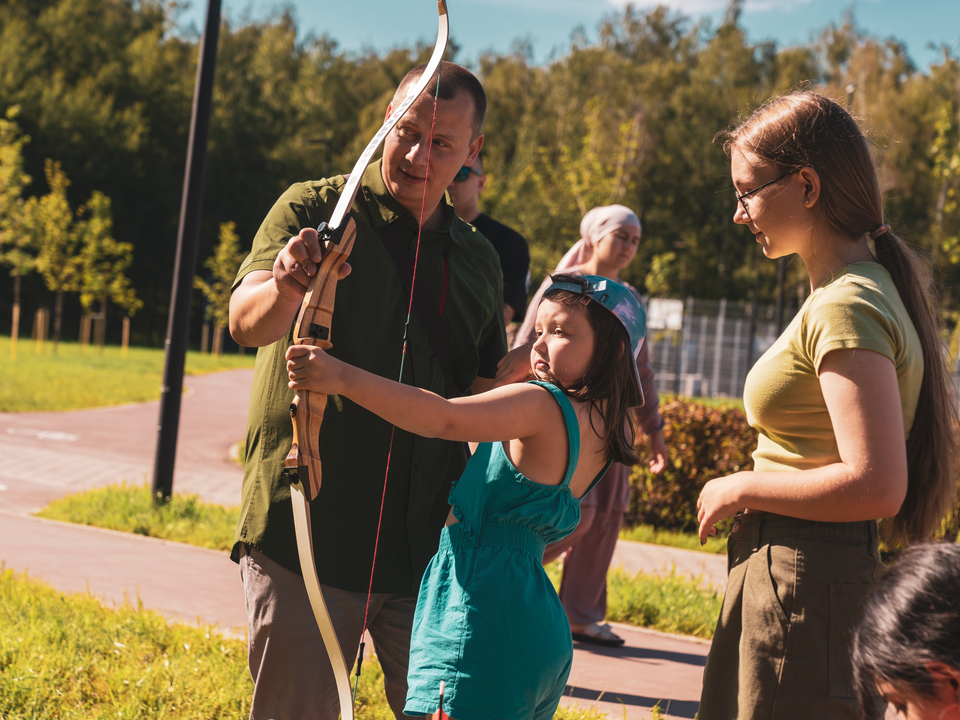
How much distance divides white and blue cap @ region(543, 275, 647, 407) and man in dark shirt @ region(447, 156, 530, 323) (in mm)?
2400

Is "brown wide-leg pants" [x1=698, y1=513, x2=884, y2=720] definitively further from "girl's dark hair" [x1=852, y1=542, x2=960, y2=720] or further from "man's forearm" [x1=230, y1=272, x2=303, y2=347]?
"man's forearm" [x1=230, y1=272, x2=303, y2=347]

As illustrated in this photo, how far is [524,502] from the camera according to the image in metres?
2.22

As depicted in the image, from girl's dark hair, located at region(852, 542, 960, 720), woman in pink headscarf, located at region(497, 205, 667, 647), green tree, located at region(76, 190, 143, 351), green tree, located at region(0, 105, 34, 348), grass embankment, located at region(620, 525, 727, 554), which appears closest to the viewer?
girl's dark hair, located at region(852, 542, 960, 720)

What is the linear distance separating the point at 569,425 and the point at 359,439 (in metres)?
0.62

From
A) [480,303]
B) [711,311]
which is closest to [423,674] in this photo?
[480,303]

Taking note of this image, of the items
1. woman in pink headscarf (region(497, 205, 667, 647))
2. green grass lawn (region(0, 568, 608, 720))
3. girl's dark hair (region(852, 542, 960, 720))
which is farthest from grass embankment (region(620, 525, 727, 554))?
girl's dark hair (region(852, 542, 960, 720))

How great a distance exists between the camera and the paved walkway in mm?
4457

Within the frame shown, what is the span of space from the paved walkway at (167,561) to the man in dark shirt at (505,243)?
198 cm

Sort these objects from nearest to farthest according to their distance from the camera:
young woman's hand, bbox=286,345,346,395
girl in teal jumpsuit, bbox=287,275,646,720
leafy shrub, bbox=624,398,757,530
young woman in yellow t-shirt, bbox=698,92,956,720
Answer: young woman's hand, bbox=286,345,346,395 < young woman in yellow t-shirt, bbox=698,92,956,720 < girl in teal jumpsuit, bbox=287,275,646,720 < leafy shrub, bbox=624,398,757,530

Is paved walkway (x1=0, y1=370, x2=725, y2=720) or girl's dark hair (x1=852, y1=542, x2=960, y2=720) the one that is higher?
girl's dark hair (x1=852, y1=542, x2=960, y2=720)

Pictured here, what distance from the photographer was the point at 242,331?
7.17 feet

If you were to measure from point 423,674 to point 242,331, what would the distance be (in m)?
0.96

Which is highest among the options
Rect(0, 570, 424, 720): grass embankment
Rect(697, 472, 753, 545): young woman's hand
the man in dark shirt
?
the man in dark shirt

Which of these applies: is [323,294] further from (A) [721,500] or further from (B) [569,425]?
(A) [721,500]
